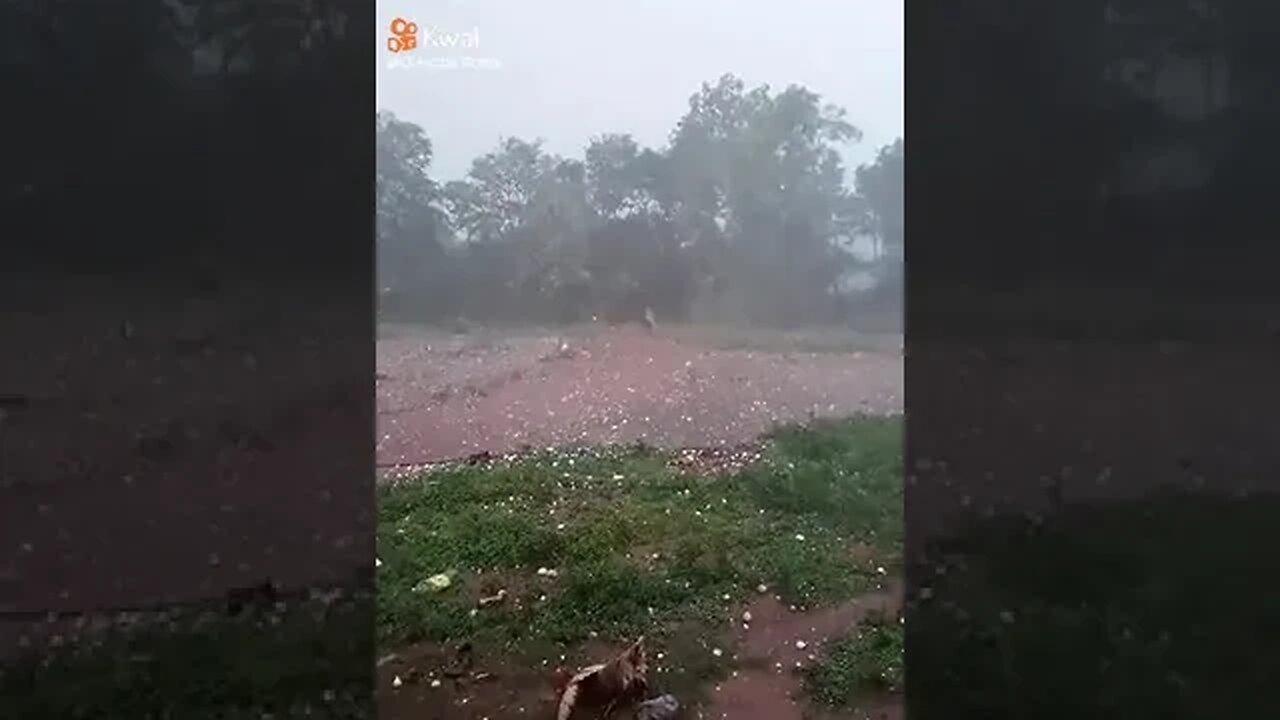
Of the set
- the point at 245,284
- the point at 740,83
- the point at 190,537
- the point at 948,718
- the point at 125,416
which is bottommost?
the point at 948,718

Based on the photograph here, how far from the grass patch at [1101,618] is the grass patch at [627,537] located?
18 cm

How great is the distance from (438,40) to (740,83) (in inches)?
23.1

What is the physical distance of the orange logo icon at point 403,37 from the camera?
2.20 meters

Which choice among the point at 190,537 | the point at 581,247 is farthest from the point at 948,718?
the point at 190,537

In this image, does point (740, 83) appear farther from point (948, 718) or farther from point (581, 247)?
point (948, 718)

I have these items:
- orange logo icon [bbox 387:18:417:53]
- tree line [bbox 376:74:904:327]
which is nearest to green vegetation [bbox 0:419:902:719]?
tree line [bbox 376:74:904:327]

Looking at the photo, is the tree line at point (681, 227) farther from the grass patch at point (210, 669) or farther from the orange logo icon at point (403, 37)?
the grass patch at point (210, 669)

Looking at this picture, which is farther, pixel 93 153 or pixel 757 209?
pixel 757 209

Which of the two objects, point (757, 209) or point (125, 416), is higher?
point (757, 209)

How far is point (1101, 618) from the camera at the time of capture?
7.46ft

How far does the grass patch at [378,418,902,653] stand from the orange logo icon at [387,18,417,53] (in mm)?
813

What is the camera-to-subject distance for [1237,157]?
7.63 feet

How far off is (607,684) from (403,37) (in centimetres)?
Result: 127

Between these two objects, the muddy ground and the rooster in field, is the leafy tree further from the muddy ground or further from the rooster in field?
the rooster in field
